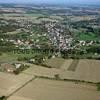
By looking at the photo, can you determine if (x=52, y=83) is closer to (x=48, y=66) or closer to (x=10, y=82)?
(x=10, y=82)

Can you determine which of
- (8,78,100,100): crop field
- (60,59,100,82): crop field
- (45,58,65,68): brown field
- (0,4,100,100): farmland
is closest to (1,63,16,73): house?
(0,4,100,100): farmland

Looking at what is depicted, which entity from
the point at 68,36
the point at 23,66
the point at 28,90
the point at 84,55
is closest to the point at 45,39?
the point at 68,36

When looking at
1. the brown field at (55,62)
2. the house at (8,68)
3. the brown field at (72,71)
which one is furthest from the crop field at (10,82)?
the brown field at (55,62)

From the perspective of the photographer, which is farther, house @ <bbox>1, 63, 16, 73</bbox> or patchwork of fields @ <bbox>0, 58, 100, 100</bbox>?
house @ <bbox>1, 63, 16, 73</bbox>

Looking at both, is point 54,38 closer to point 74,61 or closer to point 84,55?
point 84,55

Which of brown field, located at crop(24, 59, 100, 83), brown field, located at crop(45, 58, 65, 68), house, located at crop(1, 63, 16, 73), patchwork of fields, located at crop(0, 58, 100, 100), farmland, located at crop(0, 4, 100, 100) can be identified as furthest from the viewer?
brown field, located at crop(45, 58, 65, 68)

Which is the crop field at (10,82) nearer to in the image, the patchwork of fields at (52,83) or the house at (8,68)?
the patchwork of fields at (52,83)

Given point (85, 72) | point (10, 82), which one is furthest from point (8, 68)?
point (85, 72)

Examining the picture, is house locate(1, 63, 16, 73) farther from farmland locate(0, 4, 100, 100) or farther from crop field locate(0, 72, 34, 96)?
crop field locate(0, 72, 34, 96)
